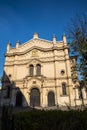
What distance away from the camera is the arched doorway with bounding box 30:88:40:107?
80.0 ft

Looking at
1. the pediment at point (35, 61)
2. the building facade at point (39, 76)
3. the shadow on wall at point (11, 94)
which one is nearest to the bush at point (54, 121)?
the building facade at point (39, 76)

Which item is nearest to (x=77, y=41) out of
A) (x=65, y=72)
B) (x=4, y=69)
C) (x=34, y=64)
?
(x=65, y=72)

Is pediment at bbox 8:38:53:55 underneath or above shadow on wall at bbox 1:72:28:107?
above

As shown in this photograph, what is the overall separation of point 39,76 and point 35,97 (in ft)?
12.5

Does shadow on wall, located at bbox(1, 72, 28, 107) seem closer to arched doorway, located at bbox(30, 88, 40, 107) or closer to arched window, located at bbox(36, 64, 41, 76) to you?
arched doorway, located at bbox(30, 88, 40, 107)

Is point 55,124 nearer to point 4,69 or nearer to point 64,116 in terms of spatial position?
point 64,116

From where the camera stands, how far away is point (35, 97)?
25000mm

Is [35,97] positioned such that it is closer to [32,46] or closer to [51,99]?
[51,99]

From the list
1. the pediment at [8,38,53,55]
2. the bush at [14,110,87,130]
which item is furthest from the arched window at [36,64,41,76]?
the bush at [14,110,87,130]

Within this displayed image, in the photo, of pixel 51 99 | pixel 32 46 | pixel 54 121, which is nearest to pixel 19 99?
pixel 51 99

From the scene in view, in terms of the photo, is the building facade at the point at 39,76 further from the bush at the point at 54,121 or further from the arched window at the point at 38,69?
the bush at the point at 54,121

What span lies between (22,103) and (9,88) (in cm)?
410

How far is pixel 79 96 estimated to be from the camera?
23.6m

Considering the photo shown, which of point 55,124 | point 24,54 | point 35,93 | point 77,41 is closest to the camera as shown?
point 55,124
